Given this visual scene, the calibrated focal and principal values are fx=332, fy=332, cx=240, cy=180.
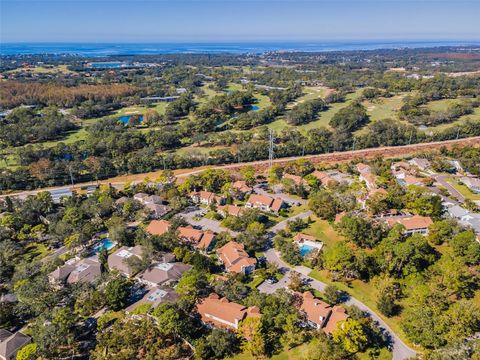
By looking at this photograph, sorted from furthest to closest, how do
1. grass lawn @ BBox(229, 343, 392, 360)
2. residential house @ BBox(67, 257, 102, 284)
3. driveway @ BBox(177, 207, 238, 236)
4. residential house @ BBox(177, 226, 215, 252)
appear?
driveway @ BBox(177, 207, 238, 236) → residential house @ BBox(177, 226, 215, 252) → residential house @ BBox(67, 257, 102, 284) → grass lawn @ BBox(229, 343, 392, 360)

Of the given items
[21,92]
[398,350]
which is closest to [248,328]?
[398,350]

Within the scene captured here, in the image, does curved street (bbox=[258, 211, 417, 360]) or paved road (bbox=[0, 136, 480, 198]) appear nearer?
curved street (bbox=[258, 211, 417, 360])

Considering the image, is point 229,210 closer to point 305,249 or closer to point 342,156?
point 305,249

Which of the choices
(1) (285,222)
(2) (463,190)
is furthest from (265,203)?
(2) (463,190)

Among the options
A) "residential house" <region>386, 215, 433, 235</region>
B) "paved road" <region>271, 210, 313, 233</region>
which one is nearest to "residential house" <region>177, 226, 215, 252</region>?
"paved road" <region>271, 210, 313, 233</region>

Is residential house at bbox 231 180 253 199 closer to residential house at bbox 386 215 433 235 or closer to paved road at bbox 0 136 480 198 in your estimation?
→ paved road at bbox 0 136 480 198

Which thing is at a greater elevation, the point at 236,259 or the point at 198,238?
the point at 198,238
